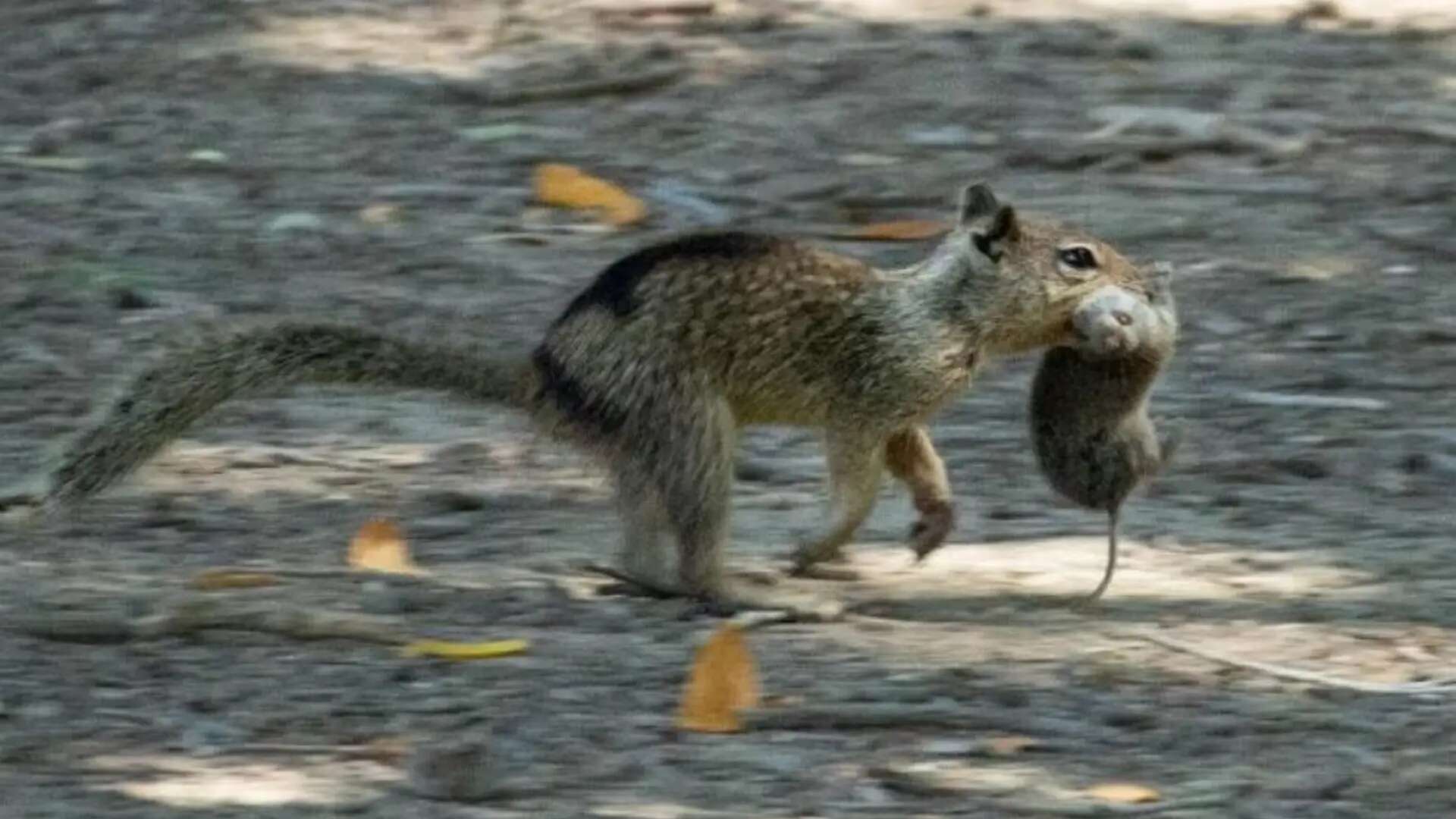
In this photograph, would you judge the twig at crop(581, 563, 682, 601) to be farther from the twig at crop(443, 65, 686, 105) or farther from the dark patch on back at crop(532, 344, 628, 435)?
the twig at crop(443, 65, 686, 105)

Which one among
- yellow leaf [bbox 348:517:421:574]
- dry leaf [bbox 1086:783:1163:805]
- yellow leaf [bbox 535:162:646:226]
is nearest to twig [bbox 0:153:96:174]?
yellow leaf [bbox 535:162:646:226]

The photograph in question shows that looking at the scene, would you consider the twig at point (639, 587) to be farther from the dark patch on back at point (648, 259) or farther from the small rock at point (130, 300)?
the small rock at point (130, 300)

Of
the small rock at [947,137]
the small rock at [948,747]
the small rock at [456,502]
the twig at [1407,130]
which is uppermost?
the twig at [1407,130]

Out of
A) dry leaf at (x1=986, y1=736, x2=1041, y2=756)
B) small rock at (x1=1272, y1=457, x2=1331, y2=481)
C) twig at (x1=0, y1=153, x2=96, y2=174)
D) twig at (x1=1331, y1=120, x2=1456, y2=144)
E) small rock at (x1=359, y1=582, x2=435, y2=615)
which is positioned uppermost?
twig at (x1=1331, y1=120, x2=1456, y2=144)

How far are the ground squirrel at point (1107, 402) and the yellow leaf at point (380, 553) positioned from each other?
1257 mm

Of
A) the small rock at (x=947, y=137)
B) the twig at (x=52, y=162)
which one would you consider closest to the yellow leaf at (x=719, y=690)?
the small rock at (x=947, y=137)

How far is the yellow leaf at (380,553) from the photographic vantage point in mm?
6621

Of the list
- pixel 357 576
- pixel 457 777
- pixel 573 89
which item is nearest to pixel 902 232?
pixel 573 89

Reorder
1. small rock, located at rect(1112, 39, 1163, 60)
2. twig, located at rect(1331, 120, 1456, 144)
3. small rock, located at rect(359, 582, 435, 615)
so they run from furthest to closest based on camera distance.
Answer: small rock, located at rect(1112, 39, 1163, 60) < twig, located at rect(1331, 120, 1456, 144) < small rock, located at rect(359, 582, 435, 615)

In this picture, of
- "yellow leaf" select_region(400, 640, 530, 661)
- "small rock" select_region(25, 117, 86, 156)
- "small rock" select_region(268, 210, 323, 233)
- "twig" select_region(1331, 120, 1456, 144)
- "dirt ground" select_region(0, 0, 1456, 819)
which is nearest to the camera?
"dirt ground" select_region(0, 0, 1456, 819)

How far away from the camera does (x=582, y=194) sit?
964 cm

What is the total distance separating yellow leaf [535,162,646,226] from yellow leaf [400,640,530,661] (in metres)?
3.63

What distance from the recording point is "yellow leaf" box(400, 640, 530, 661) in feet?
19.5

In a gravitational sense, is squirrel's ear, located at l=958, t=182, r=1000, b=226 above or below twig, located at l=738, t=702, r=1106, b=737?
above
